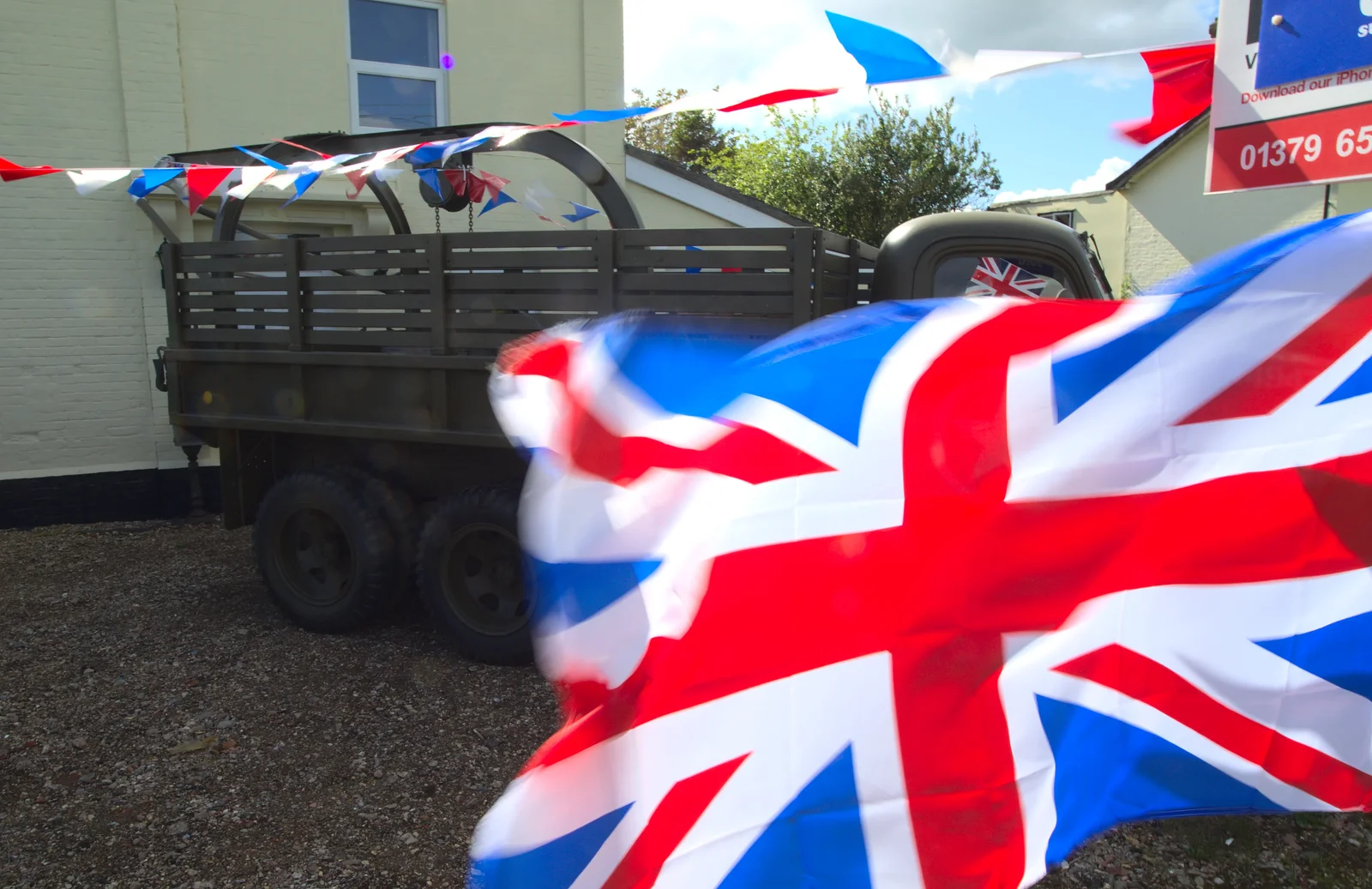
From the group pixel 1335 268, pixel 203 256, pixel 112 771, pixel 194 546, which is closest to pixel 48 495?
pixel 194 546

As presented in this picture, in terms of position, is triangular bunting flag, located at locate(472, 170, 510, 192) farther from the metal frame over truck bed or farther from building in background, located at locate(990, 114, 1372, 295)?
building in background, located at locate(990, 114, 1372, 295)

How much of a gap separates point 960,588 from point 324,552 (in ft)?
12.4

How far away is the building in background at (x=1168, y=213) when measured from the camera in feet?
58.9

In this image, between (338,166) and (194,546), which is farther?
(194,546)

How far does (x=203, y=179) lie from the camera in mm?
5000

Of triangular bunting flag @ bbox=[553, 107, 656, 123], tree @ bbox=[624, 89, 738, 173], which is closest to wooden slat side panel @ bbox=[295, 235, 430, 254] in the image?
triangular bunting flag @ bbox=[553, 107, 656, 123]

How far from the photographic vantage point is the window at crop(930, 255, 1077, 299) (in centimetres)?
390

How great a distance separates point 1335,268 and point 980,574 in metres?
1.05

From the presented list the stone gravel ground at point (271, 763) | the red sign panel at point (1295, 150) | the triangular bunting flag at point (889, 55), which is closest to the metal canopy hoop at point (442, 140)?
the triangular bunting flag at point (889, 55)

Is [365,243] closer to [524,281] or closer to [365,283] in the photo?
[365,283]

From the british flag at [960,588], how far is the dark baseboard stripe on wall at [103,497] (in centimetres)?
673

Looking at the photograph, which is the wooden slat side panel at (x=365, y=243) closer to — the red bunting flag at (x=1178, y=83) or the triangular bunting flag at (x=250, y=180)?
the triangular bunting flag at (x=250, y=180)

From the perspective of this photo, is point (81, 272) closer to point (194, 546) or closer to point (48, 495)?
point (48, 495)

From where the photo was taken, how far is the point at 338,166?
478 cm
